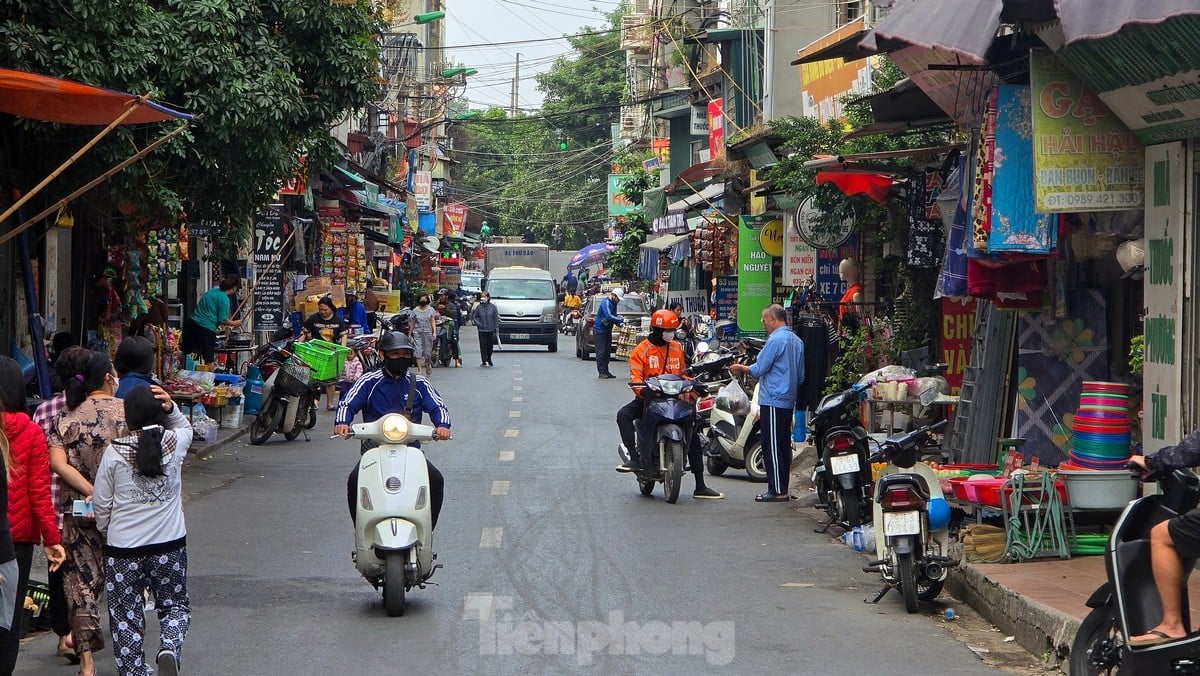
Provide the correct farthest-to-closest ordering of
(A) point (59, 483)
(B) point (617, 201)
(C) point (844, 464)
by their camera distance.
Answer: (B) point (617, 201)
(C) point (844, 464)
(A) point (59, 483)

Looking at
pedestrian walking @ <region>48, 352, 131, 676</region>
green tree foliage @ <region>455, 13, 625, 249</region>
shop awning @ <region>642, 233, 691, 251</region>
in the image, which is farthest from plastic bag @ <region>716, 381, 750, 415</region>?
green tree foliage @ <region>455, 13, 625, 249</region>

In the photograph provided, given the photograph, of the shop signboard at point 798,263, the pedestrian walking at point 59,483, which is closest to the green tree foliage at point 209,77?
the pedestrian walking at point 59,483

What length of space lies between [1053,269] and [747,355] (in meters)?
6.49

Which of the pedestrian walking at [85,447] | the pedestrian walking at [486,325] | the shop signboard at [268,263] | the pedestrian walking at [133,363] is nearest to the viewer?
the pedestrian walking at [85,447]

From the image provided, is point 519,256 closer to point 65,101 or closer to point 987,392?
point 987,392

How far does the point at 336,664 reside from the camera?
7039mm

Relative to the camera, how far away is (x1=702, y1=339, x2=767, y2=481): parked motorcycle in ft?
49.6

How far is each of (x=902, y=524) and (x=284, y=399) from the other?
1121 cm

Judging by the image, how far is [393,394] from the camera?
29.8ft

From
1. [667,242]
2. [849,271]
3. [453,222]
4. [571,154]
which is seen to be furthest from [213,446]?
[571,154]

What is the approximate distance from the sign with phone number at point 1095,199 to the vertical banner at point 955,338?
497cm

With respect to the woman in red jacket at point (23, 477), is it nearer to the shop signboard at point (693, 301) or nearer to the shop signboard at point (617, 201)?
the shop signboard at point (693, 301)

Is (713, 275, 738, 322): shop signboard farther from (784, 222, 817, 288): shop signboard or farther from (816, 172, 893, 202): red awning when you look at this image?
(816, 172, 893, 202): red awning

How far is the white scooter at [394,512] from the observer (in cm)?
817
